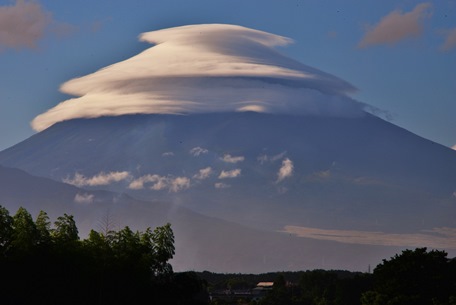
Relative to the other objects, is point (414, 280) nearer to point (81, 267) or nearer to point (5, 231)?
point (81, 267)

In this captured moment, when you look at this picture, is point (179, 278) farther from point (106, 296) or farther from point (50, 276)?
point (50, 276)

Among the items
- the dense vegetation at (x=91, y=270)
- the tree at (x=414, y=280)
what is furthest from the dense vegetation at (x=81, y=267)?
the tree at (x=414, y=280)

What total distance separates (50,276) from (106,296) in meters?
9.81

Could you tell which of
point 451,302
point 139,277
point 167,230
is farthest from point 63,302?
point 451,302

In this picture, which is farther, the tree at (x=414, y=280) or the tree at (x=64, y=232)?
the tree at (x=414, y=280)

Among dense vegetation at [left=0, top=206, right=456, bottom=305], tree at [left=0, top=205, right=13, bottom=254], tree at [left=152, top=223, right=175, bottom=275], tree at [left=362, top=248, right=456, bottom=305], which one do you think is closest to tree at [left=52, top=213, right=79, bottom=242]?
dense vegetation at [left=0, top=206, right=456, bottom=305]

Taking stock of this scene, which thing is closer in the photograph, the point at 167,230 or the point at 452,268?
the point at 167,230

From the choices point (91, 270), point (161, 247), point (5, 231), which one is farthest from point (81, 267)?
point (161, 247)

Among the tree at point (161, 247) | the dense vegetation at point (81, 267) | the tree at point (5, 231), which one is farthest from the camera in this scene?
the tree at point (161, 247)

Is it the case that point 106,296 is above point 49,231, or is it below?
below

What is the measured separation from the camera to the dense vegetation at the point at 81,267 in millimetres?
120438

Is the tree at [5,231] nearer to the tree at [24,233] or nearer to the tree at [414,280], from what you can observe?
the tree at [24,233]

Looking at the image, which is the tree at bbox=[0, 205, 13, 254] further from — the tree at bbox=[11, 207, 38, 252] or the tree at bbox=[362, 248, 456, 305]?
the tree at bbox=[362, 248, 456, 305]

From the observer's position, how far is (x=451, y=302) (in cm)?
13862
